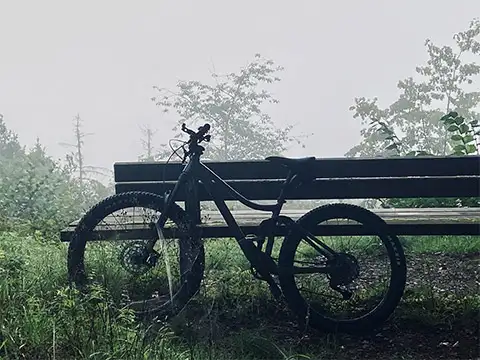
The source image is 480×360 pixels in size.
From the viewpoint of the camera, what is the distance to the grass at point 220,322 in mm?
2053

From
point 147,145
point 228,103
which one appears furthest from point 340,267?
point 147,145

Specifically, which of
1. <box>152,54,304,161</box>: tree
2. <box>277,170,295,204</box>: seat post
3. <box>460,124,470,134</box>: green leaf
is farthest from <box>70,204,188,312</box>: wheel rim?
<box>152,54,304,161</box>: tree

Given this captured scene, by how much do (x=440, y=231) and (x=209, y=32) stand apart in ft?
10.3

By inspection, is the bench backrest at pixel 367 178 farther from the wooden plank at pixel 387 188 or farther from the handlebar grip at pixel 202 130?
the handlebar grip at pixel 202 130

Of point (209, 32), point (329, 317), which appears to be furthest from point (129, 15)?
point (329, 317)

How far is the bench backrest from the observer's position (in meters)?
2.71

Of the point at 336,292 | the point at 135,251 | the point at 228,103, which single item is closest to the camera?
the point at 135,251

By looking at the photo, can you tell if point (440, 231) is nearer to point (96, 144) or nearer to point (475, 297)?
point (475, 297)

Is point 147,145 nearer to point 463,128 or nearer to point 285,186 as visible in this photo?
point 463,128

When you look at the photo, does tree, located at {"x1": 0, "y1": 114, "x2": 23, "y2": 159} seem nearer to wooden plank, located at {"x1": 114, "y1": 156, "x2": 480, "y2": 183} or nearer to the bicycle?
the bicycle

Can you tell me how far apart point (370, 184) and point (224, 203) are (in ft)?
1.99

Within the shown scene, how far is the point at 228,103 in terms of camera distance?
214 inches

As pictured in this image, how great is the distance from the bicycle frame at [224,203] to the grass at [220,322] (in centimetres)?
29

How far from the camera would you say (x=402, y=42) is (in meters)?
5.30
